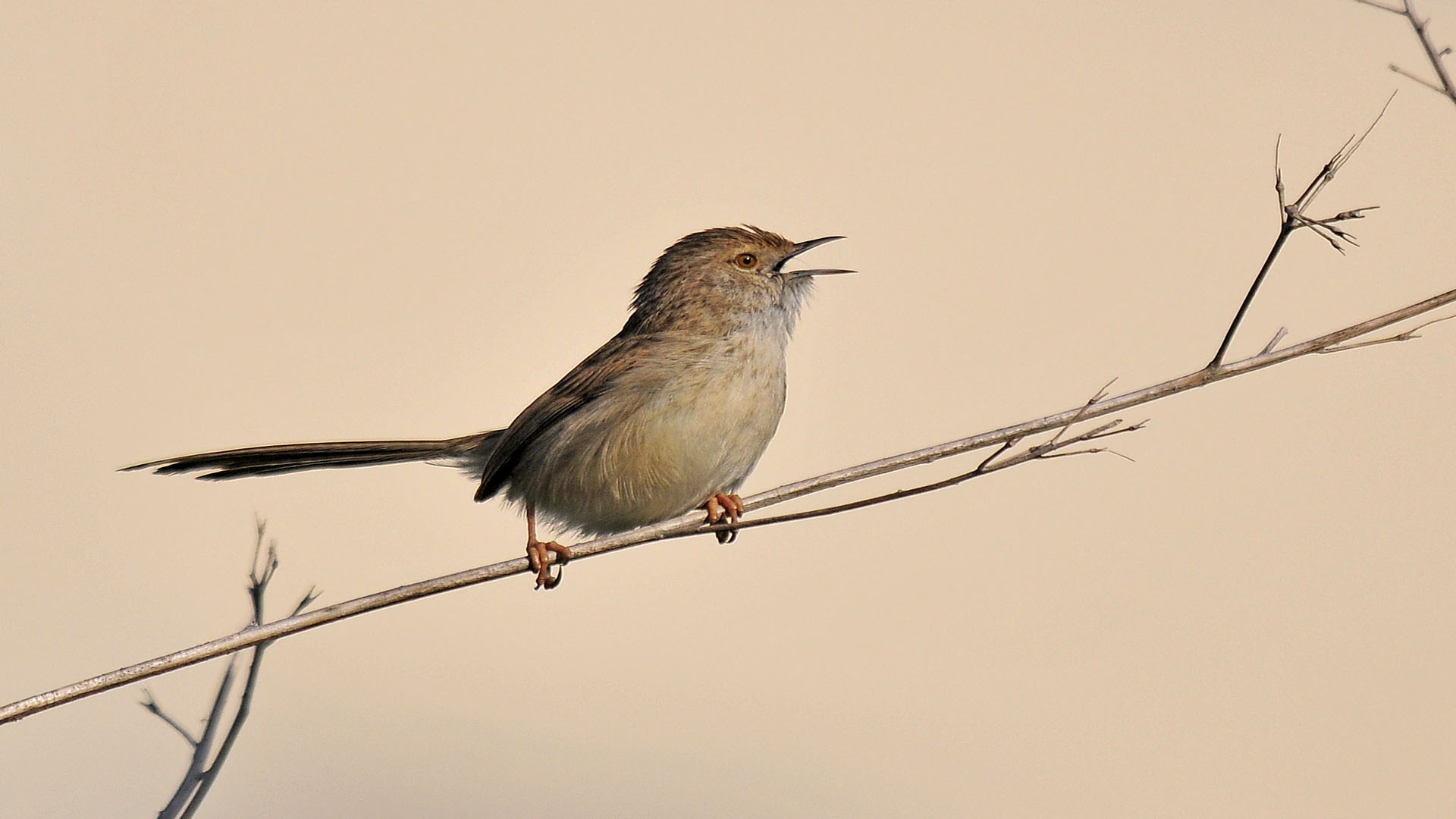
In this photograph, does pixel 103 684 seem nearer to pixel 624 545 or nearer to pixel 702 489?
pixel 624 545

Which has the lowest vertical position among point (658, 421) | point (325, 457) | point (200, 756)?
point (200, 756)

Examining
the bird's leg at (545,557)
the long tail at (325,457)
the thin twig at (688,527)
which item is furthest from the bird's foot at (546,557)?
the long tail at (325,457)

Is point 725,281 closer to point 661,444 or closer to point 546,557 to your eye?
point 661,444

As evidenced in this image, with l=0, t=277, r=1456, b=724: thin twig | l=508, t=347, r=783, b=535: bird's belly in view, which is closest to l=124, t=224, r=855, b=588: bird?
l=508, t=347, r=783, b=535: bird's belly

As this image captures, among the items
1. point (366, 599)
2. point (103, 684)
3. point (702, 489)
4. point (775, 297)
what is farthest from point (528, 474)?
point (103, 684)

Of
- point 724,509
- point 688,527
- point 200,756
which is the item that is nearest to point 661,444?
point 724,509

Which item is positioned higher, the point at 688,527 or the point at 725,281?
the point at 725,281
